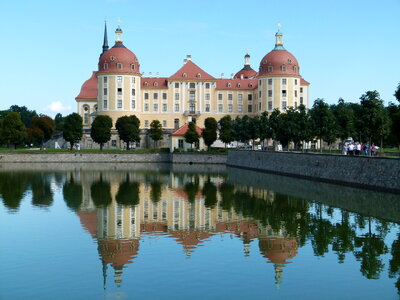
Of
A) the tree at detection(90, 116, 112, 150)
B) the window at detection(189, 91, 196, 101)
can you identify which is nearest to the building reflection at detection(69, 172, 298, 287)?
the tree at detection(90, 116, 112, 150)

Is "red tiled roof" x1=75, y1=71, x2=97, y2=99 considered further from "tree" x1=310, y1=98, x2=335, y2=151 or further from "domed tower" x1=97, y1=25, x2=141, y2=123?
"tree" x1=310, y1=98, x2=335, y2=151

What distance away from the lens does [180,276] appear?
13109 millimetres

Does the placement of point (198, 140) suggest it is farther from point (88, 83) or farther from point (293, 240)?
point (293, 240)

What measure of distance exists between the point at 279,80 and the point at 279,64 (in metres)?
2.26

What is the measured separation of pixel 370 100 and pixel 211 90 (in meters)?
53.0

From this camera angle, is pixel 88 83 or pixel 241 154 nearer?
pixel 241 154

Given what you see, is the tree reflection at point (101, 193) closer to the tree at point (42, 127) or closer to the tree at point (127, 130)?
the tree at point (127, 130)

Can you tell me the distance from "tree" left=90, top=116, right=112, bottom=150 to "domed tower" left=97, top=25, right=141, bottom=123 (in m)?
7.79

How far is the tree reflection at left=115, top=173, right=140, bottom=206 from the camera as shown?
27.1 meters

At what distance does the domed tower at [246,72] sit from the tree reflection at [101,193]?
199 feet

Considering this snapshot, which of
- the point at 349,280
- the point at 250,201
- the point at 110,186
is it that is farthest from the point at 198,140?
the point at 349,280

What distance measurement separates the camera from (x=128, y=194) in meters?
30.8

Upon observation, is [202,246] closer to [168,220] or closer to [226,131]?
[168,220]

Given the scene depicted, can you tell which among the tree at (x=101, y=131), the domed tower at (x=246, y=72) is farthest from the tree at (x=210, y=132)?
the domed tower at (x=246, y=72)
